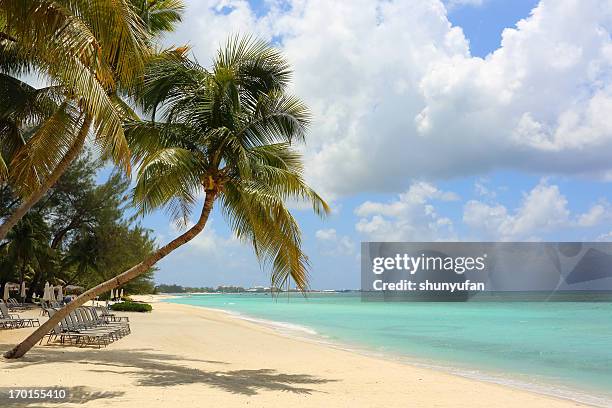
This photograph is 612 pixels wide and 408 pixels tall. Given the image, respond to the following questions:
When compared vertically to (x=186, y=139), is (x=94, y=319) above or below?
below

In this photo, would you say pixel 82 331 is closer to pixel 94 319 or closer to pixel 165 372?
pixel 94 319

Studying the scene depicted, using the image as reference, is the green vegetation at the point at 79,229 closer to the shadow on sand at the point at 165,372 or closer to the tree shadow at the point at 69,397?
the shadow on sand at the point at 165,372

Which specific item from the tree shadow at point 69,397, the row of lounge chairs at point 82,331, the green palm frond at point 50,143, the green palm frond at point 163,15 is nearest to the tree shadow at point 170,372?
the tree shadow at point 69,397

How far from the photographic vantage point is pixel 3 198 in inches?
1117

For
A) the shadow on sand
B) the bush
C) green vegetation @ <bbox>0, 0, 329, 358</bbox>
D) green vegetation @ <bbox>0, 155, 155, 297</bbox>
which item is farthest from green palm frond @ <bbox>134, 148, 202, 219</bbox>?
the bush

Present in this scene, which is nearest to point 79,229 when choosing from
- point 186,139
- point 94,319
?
point 94,319

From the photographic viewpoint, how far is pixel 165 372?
10859 millimetres

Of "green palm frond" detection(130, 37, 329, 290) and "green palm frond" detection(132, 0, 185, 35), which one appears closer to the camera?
"green palm frond" detection(130, 37, 329, 290)

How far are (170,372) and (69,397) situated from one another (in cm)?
313

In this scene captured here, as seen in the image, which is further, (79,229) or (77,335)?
(79,229)

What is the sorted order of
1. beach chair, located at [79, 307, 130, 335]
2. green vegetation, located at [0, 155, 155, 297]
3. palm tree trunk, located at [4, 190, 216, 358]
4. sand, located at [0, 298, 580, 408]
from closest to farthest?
1. sand, located at [0, 298, 580, 408]
2. palm tree trunk, located at [4, 190, 216, 358]
3. beach chair, located at [79, 307, 130, 335]
4. green vegetation, located at [0, 155, 155, 297]

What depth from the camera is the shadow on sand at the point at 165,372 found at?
9.62 metres

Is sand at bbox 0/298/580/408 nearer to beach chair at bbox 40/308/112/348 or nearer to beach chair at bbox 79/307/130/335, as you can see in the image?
beach chair at bbox 40/308/112/348

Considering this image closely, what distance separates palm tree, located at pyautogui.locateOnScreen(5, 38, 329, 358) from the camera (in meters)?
11.0
